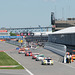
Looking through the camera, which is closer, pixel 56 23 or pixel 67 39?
pixel 67 39

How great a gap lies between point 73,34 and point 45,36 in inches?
4672

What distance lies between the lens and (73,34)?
69.8 metres

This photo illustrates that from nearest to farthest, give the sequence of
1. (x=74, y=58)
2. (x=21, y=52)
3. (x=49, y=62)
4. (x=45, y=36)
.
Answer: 1. (x=49, y=62)
2. (x=74, y=58)
3. (x=21, y=52)
4. (x=45, y=36)

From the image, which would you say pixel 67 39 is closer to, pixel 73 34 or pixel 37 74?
pixel 73 34

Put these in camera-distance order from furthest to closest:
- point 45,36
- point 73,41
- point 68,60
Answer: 1. point 45,36
2. point 73,41
3. point 68,60

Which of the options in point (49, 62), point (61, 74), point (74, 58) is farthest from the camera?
point (74, 58)

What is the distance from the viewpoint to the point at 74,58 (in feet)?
166

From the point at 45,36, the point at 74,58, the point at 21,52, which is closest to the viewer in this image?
the point at 74,58

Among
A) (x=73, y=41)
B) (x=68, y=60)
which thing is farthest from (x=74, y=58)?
(x=73, y=41)

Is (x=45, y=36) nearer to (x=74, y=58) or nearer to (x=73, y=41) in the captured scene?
(x=73, y=41)

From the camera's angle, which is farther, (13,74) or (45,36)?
(45,36)

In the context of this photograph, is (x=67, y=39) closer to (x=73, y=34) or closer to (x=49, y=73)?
(x=73, y=34)

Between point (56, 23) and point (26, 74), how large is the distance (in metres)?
171

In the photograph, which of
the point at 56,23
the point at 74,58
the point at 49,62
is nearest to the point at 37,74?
the point at 49,62
